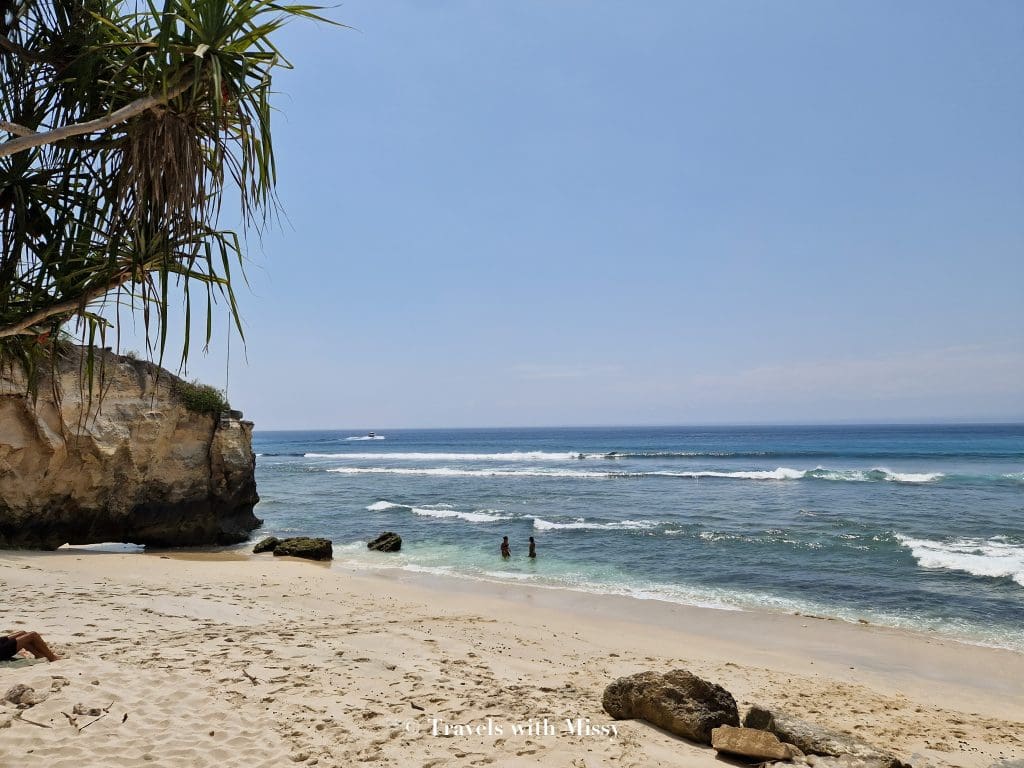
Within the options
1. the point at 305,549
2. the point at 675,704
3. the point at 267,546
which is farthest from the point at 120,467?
the point at 675,704

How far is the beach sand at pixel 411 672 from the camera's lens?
199 inches

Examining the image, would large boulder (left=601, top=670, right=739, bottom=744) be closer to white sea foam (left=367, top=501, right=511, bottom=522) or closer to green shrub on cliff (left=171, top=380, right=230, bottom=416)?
green shrub on cliff (left=171, top=380, right=230, bottom=416)

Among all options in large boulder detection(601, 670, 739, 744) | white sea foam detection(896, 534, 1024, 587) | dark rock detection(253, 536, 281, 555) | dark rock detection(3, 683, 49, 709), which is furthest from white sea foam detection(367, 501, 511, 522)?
dark rock detection(3, 683, 49, 709)

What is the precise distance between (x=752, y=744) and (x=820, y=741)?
60cm

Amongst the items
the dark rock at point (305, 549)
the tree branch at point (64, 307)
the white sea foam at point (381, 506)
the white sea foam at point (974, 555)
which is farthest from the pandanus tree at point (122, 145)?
the white sea foam at point (381, 506)

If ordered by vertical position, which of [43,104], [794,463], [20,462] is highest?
[43,104]

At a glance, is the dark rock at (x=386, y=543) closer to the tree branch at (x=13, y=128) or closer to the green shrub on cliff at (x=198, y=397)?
the green shrub on cliff at (x=198, y=397)

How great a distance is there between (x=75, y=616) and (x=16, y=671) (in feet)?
9.99

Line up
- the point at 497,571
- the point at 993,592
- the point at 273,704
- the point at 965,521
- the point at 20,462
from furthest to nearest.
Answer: the point at 965,521, the point at 497,571, the point at 20,462, the point at 993,592, the point at 273,704

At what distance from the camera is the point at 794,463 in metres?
51.5

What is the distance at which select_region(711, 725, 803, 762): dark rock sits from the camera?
17.1 feet

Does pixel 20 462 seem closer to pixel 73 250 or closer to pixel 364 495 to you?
pixel 73 250

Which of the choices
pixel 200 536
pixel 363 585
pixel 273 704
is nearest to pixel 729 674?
pixel 273 704

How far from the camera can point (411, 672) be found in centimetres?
709
